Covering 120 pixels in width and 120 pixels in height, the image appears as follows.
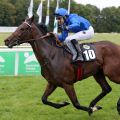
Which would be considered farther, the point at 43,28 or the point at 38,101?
the point at 38,101

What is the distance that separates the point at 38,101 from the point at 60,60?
2060 millimetres

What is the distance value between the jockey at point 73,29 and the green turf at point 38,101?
1209 mm

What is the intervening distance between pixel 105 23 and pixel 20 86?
76645 millimetres

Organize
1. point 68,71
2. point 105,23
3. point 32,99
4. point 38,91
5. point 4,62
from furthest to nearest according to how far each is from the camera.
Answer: point 105,23 < point 4,62 < point 38,91 < point 32,99 < point 68,71

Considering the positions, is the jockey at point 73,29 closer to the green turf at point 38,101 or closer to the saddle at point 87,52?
the saddle at point 87,52

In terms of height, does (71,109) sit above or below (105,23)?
above

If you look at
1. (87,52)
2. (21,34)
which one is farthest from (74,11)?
(21,34)

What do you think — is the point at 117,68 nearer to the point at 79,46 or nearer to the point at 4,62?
the point at 79,46

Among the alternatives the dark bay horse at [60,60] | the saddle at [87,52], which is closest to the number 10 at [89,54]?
the saddle at [87,52]

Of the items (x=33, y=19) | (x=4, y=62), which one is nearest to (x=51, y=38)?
(x=33, y=19)

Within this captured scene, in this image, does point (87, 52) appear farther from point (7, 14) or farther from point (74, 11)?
point (74, 11)

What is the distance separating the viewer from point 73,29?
6.64 meters

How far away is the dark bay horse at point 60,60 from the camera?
21.0 ft

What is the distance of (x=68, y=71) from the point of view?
6.50 m
